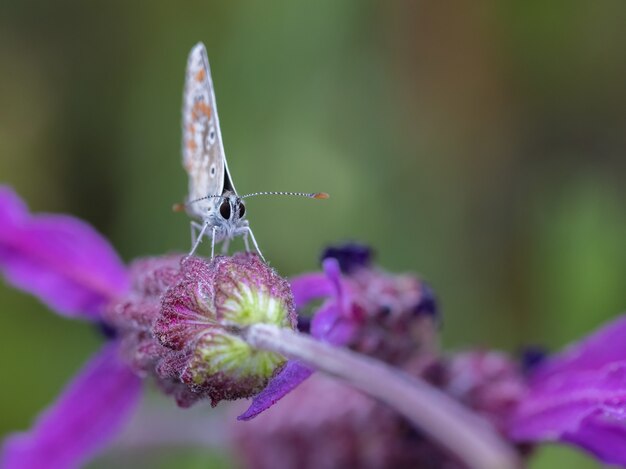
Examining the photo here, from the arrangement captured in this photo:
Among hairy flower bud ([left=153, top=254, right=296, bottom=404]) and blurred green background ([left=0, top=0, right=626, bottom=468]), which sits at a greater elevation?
blurred green background ([left=0, top=0, right=626, bottom=468])

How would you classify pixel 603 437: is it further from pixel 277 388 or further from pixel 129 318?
pixel 129 318

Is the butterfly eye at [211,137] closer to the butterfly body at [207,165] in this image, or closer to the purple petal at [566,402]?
the butterfly body at [207,165]

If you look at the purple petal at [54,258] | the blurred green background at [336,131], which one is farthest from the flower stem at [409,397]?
the blurred green background at [336,131]

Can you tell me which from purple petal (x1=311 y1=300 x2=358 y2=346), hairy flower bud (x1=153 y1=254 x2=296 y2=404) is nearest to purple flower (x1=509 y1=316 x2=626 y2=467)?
purple petal (x1=311 y1=300 x2=358 y2=346)

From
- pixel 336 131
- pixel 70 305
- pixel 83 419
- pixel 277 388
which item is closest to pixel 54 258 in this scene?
pixel 70 305

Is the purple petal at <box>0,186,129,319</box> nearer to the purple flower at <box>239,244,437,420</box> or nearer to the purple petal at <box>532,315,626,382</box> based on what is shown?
the purple flower at <box>239,244,437,420</box>

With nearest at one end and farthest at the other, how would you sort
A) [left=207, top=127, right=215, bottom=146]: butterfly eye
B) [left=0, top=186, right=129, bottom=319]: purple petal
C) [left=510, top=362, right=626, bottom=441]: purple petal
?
1. [left=510, top=362, right=626, bottom=441]: purple petal
2. [left=207, top=127, right=215, bottom=146]: butterfly eye
3. [left=0, top=186, right=129, bottom=319]: purple petal
